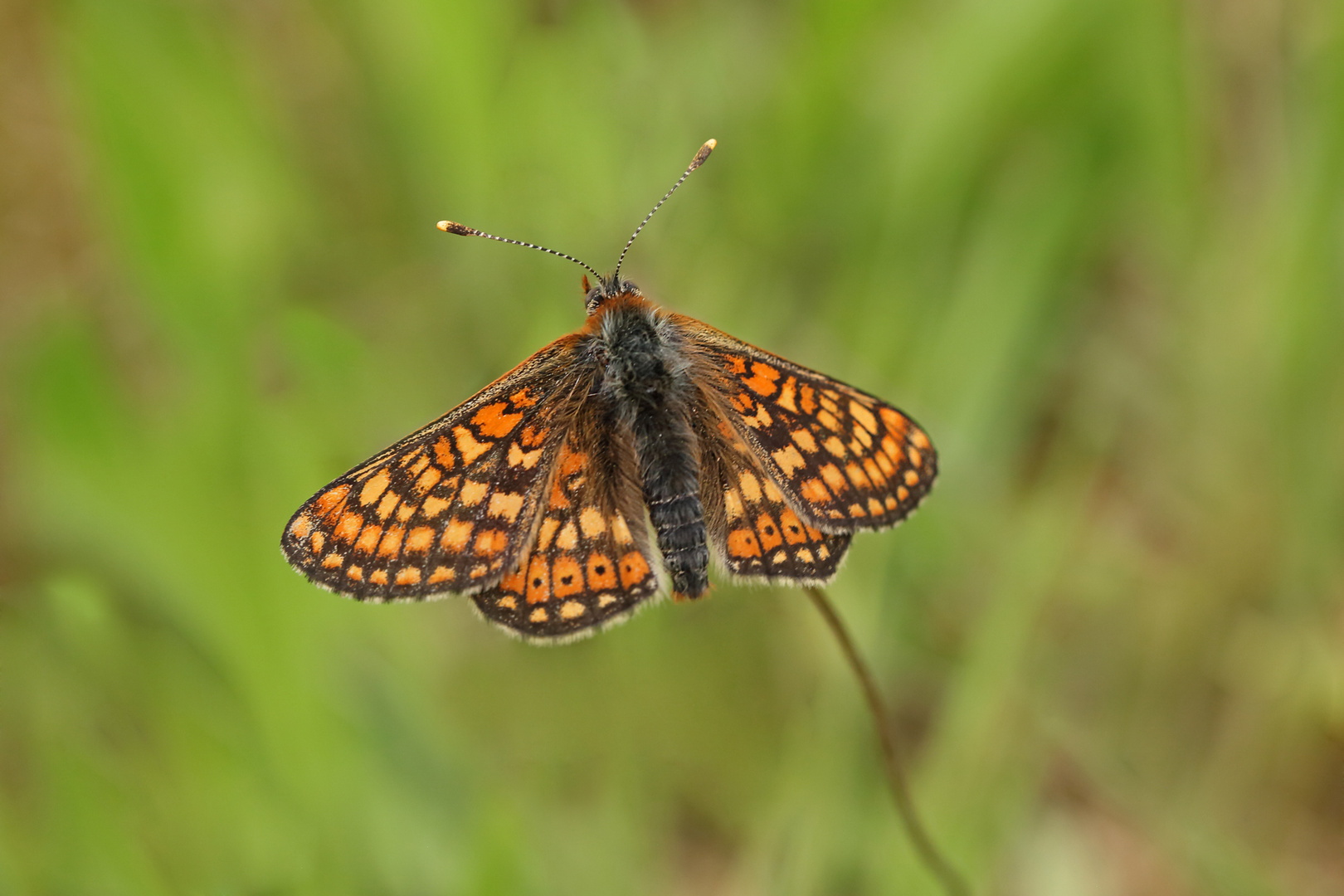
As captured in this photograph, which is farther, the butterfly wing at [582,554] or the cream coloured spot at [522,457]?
the cream coloured spot at [522,457]

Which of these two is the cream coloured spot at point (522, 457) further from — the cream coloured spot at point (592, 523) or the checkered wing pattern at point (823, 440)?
the checkered wing pattern at point (823, 440)

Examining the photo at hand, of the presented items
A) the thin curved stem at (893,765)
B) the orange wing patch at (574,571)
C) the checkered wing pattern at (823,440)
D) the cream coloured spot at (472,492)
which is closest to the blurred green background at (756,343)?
the thin curved stem at (893,765)

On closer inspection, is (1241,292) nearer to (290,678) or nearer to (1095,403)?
(1095,403)

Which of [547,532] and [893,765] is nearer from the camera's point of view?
[893,765]

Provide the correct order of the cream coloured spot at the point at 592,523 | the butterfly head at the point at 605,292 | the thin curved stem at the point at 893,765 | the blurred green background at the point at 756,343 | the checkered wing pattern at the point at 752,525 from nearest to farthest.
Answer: the thin curved stem at the point at 893,765
the checkered wing pattern at the point at 752,525
the cream coloured spot at the point at 592,523
the butterfly head at the point at 605,292
the blurred green background at the point at 756,343

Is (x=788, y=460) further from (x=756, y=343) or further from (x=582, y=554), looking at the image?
(x=756, y=343)

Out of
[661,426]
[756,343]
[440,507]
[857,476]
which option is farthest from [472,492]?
[756,343]

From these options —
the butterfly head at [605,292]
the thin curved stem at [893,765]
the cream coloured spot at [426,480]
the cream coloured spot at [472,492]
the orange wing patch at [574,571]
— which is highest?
the butterfly head at [605,292]

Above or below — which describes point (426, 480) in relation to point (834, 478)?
above
